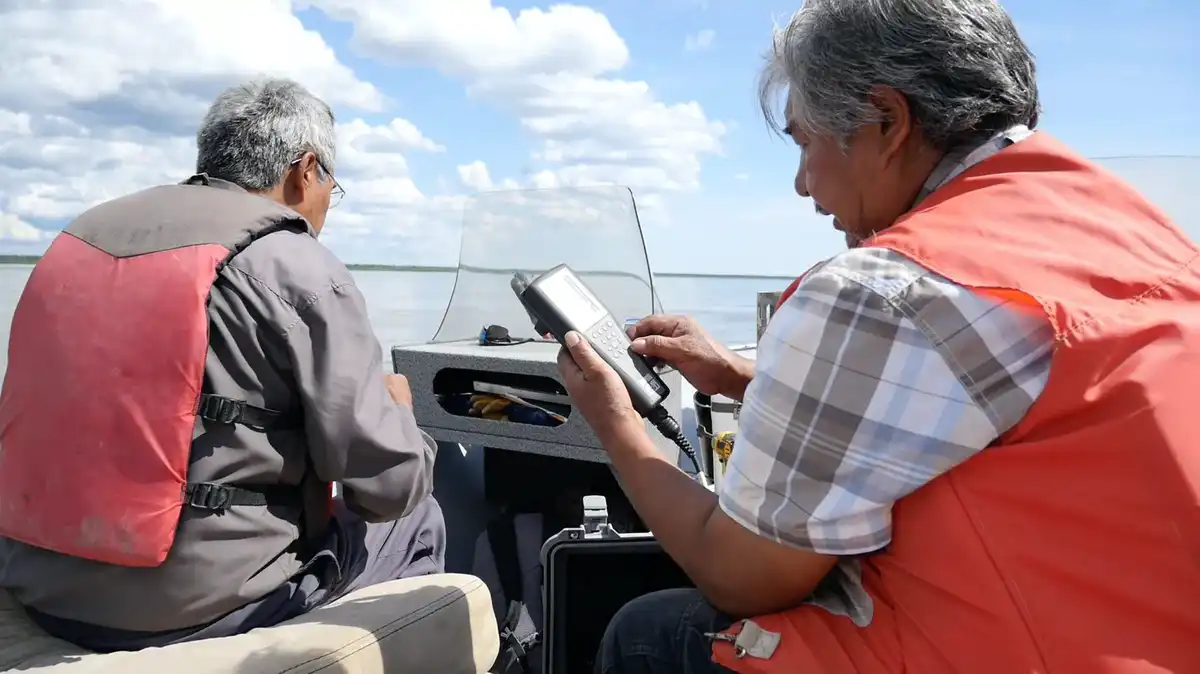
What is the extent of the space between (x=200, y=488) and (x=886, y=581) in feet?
4.08

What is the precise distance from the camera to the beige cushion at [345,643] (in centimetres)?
154

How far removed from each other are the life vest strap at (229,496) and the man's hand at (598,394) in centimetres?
69

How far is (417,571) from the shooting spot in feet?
7.04

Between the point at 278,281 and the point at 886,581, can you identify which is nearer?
the point at 886,581

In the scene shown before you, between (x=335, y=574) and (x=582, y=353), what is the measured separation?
819 mm

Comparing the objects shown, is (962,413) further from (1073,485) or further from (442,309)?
(442,309)

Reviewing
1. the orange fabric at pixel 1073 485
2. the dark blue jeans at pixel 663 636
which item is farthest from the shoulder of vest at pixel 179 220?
the orange fabric at pixel 1073 485

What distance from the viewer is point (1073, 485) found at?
0.92 metres

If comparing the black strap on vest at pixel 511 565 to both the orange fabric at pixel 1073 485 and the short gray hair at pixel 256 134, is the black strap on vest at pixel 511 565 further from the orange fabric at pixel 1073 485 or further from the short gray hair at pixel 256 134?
the orange fabric at pixel 1073 485

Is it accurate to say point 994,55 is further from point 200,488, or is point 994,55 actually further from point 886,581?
point 200,488

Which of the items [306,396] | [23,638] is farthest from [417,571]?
[23,638]

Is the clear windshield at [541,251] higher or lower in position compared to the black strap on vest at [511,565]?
higher

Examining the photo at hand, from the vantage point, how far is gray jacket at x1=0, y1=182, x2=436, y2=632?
1.67 m

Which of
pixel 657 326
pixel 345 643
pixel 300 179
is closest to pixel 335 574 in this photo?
pixel 345 643
